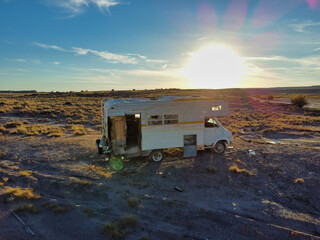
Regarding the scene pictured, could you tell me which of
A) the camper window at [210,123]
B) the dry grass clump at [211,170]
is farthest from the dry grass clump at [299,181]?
the camper window at [210,123]

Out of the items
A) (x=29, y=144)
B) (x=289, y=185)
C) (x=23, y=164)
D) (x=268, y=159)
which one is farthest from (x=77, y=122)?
(x=289, y=185)

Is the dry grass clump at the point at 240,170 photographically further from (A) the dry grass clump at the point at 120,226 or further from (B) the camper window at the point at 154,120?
(A) the dry grass clump at the point at 120,226

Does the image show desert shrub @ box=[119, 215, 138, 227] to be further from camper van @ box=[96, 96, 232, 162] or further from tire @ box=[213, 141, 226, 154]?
tire @ box=[213, 141, 226, 154]

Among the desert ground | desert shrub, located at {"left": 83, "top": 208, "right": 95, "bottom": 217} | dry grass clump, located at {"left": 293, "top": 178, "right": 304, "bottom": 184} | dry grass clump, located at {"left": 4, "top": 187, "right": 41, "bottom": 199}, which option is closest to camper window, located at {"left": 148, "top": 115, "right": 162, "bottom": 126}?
the desert ground

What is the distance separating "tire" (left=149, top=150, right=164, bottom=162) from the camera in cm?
1034

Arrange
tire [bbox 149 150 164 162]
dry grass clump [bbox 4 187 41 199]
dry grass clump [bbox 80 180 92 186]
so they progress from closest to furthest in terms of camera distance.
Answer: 1. dry grass clump [bbox 4 187 41 199]
2. dry grass clump [bbox 80 180 92 186]
3. tire [bbox 149 150 164 162]

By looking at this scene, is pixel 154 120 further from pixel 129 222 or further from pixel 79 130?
pixel 79 130

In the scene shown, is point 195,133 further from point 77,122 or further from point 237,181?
point 77,122

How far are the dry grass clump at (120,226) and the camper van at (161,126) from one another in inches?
172

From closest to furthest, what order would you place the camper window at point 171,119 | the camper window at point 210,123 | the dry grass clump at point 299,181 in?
the dry grass clump at point 299,181, the camper window at point 171,119, the camper window at point 210,123

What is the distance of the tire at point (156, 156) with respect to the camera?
1034cm

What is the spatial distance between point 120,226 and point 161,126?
17.4 ft

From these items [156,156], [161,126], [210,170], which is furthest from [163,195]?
[161,126]

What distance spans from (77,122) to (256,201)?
21.0 meters
